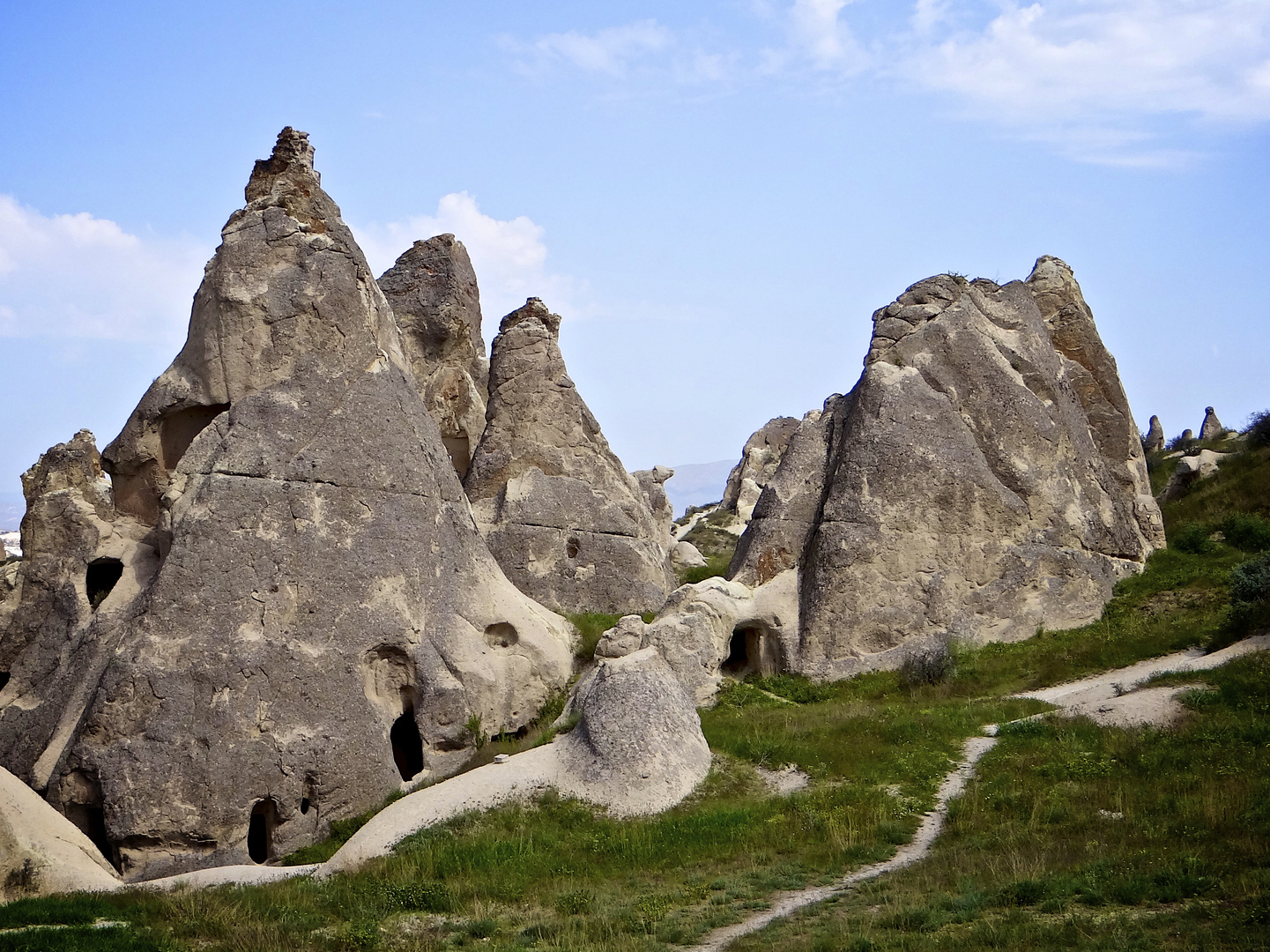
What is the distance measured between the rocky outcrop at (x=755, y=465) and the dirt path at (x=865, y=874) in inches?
1477

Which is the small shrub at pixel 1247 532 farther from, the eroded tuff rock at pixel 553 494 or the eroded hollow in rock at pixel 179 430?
the eroded hollow in rock at pixel 179 430

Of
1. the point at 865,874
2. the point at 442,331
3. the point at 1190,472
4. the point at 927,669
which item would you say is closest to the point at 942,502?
the point at 927,669

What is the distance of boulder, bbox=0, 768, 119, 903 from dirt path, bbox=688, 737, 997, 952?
243 inches

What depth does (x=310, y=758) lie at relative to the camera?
15.0 meters

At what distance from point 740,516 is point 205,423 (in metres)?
35.0

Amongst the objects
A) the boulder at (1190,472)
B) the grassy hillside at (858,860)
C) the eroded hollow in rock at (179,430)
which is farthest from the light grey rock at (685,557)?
the grassy hillside at (858,860)

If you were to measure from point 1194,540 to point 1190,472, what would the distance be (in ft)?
Result: 28.6

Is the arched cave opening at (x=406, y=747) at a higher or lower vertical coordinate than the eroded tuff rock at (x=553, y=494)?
lower

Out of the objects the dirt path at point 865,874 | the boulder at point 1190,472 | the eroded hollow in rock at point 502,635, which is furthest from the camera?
the boulder at point 1190,472

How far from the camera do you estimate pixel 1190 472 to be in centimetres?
3048

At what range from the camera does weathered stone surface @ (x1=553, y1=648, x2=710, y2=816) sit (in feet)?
42.9

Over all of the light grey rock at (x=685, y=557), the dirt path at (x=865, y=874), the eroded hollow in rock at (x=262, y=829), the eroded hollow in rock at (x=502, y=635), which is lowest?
the dirt path at (x=865, y=874)

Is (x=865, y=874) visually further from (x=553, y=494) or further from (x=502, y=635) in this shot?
(x=553, y=494)

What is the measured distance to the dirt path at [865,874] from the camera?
9.32 metres
